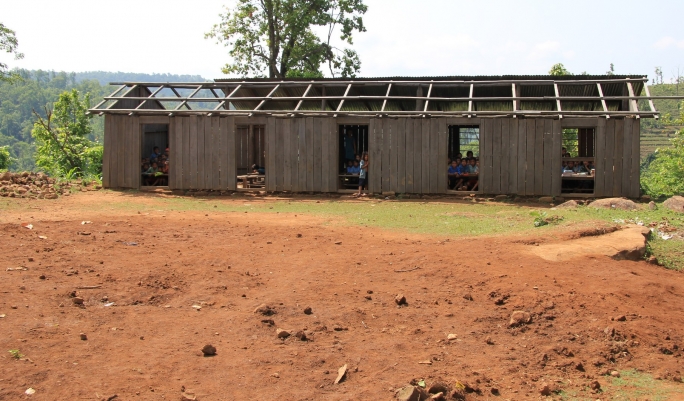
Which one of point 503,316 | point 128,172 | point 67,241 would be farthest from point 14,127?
point 503,316

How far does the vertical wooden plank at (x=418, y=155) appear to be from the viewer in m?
19.7

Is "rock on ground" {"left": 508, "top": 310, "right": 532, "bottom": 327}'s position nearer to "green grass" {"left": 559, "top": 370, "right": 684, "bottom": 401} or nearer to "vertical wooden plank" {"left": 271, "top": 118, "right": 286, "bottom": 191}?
"green grass" {"left": 559, "top": 370, "right": 684, "bottom": 401}

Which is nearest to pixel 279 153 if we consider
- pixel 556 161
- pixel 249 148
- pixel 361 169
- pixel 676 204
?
pixel 361 169

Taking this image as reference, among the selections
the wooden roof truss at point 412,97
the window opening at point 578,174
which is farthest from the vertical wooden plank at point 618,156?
the wooden roof truss at point 412,97

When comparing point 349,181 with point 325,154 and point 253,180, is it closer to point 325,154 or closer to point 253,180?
point 325,154

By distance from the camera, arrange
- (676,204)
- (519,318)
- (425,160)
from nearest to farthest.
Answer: (519,318), (676,204), (425,160)

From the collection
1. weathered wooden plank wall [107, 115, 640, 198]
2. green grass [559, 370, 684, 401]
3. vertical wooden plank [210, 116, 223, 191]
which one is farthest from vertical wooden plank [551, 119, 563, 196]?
green grass [559, 370, 684, 401]

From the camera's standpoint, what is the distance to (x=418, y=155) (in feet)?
64.8

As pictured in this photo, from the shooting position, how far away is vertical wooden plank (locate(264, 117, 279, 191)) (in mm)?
20516

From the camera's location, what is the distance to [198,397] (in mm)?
5668

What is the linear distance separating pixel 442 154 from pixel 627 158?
4.88 metres

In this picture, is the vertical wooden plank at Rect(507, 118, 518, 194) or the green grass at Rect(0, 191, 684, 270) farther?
the vertical wooden plank at Rect(507, 118, 518, 194)

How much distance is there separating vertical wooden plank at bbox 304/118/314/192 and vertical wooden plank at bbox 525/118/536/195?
607cm

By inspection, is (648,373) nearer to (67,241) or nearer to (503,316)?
(503,316)
